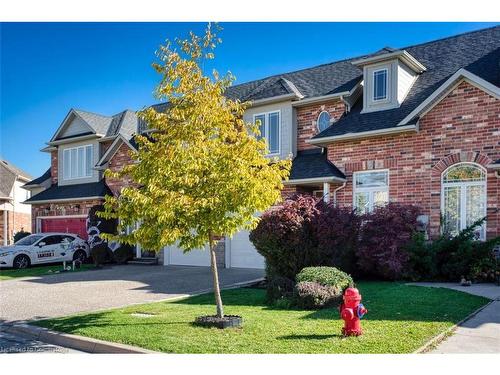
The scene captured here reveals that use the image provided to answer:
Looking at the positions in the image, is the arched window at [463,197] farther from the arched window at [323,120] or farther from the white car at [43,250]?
the white car at [43,250]

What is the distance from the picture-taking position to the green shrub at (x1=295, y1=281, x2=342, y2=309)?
30.6 ft

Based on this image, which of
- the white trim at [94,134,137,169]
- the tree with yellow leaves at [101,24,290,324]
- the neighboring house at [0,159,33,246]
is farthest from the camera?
the neighboring house at [0,159,33,246]

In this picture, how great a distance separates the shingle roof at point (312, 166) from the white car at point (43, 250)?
34.9 feet

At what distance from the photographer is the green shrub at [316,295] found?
30.6 ft

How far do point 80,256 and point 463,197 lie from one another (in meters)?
16.0

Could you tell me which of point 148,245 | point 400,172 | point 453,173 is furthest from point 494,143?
point 148,245

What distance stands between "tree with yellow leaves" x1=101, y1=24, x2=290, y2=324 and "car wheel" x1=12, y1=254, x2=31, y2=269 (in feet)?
44.8

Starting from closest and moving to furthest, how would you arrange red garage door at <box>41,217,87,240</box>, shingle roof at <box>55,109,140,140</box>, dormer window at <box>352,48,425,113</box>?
1. dormer window at <box>352,48,425,113</box>
2. red garage door at <box>41,217,87,240</box>
3. shingle roof at <box>55,109,140,140</box>

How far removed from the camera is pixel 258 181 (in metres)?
7.98

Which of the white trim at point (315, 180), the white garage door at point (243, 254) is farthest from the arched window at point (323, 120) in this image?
the white garage door at point (243, 254)

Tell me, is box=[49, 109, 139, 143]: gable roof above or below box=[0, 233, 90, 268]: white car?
above

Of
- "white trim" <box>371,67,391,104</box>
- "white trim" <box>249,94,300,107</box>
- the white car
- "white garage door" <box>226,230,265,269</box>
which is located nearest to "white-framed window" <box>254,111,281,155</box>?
"white trim" <box>249,94,300,107</box>

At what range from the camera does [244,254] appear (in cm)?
1827

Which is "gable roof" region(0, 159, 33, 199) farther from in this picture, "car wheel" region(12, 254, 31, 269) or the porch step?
the porch step
